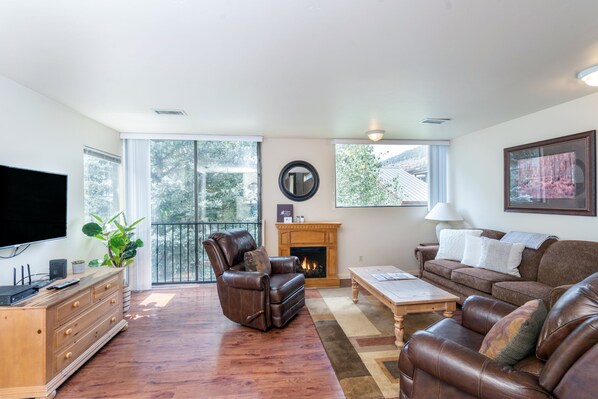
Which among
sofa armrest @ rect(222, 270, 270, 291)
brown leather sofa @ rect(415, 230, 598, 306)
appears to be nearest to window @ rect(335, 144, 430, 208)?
brown leather sofa @ rect(415, 230, 598, 306)

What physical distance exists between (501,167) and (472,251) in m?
1.32

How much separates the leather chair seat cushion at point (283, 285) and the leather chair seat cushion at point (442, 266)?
1.88 meters

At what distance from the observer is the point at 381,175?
510 cm

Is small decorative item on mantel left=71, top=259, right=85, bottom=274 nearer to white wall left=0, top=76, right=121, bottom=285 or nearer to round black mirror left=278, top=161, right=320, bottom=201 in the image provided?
white wall left=0, top=76, right=121, bottom=285

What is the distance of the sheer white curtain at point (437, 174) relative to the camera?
5.14m

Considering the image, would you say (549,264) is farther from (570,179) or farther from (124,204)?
(124,204)

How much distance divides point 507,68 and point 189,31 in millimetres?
2417

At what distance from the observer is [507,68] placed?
2.29 meters

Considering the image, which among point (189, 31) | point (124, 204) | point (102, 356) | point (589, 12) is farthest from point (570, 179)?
point (124, 204)

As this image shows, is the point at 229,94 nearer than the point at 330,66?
No

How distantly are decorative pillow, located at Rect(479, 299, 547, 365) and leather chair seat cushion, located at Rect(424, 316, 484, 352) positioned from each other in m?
0.32

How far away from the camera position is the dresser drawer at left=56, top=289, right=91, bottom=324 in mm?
2127

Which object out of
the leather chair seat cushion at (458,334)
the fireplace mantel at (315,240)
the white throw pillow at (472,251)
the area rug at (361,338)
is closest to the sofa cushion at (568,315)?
the leather chair seat cushion at (458,334)

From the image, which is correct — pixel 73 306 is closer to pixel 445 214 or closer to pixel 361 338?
pixel 361 338
